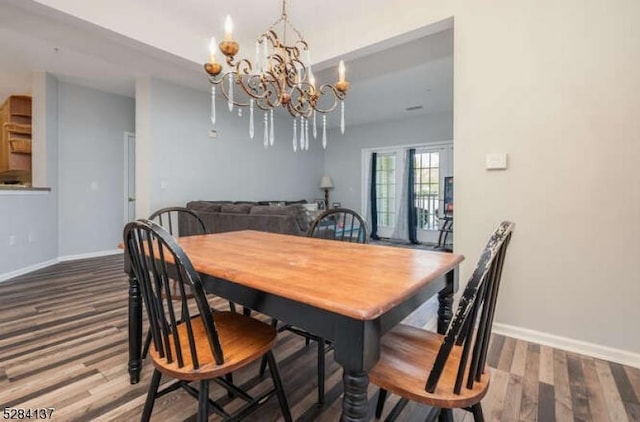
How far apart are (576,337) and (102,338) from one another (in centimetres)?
315

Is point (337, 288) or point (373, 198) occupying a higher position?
point (373, 198)

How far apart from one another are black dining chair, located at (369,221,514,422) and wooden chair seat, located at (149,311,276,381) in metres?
0.46

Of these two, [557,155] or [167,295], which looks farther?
[557,155]

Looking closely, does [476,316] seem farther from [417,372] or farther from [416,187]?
[416,187]

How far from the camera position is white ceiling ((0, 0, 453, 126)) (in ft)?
9.12

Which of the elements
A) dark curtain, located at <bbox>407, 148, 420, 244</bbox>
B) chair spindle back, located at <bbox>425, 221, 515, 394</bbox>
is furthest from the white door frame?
chair spindle back, located at <bbox>425, 221, 515, 394</bbox>

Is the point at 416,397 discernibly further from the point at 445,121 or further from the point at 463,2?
the point at 445,121

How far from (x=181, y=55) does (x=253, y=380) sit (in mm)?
3037

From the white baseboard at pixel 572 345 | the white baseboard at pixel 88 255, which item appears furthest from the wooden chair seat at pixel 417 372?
the white baseboard at pixel 88 255

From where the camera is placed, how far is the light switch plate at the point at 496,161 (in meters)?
2.21

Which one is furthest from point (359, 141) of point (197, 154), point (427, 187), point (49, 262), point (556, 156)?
point (49, 262)

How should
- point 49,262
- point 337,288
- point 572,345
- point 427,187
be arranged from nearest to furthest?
point 337,288
point 572,345
point 49,262
point 427,187

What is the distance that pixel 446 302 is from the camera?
1397mm

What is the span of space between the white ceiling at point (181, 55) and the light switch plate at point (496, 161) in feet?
3.75
